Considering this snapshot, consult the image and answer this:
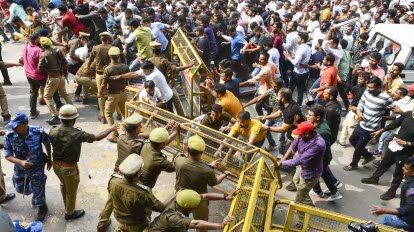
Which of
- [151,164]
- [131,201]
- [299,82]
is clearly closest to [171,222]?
[131,201]

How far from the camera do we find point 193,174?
501 cm

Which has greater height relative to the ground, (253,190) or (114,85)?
(253,190)

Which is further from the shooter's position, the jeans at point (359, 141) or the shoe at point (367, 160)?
the shoe at point (367, 160)

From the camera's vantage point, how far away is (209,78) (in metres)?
7.87

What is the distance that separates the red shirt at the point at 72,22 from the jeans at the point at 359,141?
22.0 feet

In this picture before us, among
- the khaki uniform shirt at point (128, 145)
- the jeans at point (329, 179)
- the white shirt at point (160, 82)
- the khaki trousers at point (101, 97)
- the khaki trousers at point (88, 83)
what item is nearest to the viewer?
the khaki uniform shirt at point (128, 145)

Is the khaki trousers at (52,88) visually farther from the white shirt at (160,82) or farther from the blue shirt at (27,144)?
the blue shirt at (27,144)

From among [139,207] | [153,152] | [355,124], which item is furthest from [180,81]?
[139,207]

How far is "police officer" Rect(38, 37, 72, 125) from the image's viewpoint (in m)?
7.74

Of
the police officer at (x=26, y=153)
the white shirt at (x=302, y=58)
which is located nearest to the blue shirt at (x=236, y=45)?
the white shirt at (x=302, y=58)

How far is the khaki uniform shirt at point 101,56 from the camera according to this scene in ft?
26.4

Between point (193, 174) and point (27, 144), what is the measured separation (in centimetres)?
205

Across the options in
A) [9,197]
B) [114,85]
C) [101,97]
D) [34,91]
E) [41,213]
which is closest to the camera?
[41,213]

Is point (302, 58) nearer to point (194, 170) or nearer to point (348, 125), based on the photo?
point (348, 125)
